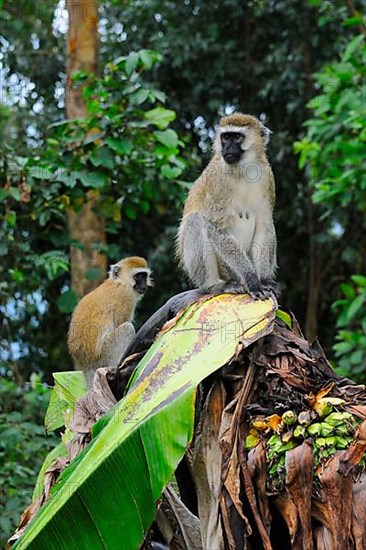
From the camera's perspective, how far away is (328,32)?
14055 mm

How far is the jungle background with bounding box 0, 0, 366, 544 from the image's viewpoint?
26.3 ft

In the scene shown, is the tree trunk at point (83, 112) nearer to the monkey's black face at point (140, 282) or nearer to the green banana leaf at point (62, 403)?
the monkey's black face at point (140, 282)

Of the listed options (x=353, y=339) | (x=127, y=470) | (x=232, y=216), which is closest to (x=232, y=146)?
(x=232, y=216)

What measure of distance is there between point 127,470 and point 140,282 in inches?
187

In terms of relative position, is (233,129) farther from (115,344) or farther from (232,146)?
(115,344)

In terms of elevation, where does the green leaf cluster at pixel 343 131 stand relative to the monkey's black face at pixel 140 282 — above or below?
above

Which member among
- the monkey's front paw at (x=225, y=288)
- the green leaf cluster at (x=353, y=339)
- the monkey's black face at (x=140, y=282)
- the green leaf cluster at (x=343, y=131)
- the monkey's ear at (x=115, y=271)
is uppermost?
the green leaf cluster at (x=343, y=131)

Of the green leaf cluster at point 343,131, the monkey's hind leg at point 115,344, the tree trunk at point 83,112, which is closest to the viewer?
the monkey's hind leg at point 115,344

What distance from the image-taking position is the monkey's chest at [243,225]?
5977 millimetres

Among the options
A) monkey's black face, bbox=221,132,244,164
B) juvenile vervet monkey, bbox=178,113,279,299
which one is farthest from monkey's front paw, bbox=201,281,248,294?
monkey's black face, bbox=221,132,244,164

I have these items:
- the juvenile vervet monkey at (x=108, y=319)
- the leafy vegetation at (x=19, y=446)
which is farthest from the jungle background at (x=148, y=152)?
the juvenile vervet monkey at (x=108, y=319)

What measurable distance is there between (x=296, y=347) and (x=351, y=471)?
0.83m

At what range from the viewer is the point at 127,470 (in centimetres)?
329

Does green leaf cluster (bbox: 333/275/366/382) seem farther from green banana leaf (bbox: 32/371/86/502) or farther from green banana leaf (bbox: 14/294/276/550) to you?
green banana leaf (bbox: 14/294/276/550)
